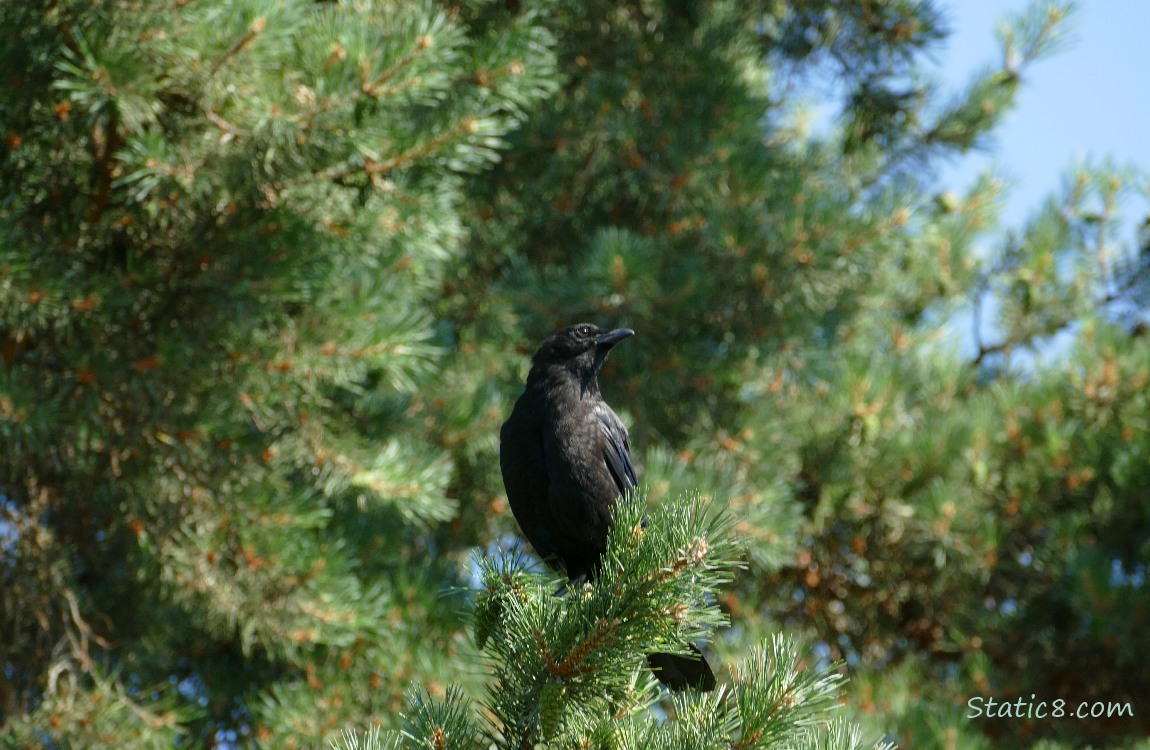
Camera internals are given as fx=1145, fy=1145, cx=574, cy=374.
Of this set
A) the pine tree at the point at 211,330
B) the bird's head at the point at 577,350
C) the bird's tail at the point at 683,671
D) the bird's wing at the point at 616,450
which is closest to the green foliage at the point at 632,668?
the bird's tail at the point at 683,671

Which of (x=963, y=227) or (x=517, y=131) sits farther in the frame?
(x=963, y=227)

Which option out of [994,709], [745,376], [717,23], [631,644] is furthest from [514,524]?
[631,644]

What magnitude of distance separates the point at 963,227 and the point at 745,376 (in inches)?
81.6

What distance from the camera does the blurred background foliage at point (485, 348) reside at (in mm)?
3607

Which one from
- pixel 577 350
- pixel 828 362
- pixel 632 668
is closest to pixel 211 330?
pixel 577 350

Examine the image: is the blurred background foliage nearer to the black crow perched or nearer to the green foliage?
the black crow perched

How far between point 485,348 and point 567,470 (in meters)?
2.83

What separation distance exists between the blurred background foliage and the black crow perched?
0.52 m

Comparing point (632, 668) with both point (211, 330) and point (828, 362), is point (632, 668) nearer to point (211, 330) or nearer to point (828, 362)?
point (211, 330)

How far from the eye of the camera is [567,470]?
317 cm

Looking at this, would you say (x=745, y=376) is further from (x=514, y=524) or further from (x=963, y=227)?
(x=963, y=227)

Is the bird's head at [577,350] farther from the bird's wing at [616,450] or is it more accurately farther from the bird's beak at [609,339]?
the bird's wing at [616,450]

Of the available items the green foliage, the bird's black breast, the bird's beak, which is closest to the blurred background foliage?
the bird's black breast

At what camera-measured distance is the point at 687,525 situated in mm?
2094
